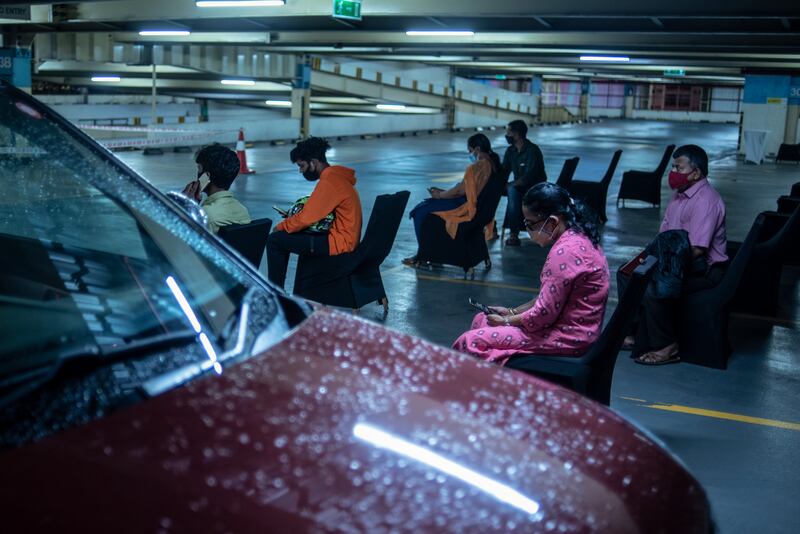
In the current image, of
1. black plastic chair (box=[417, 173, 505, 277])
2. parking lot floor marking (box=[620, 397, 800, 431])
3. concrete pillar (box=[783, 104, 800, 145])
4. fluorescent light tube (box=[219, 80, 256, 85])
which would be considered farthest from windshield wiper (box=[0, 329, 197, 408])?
concrete pillar (box=[783, 104, 800, 145])

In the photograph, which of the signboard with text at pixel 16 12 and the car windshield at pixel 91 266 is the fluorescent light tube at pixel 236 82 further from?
the car windshield at pixel 91 266

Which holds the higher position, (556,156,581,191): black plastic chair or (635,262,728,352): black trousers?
(556,156,581,191): black plastic chair

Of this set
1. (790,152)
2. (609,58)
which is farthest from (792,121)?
(609,58)

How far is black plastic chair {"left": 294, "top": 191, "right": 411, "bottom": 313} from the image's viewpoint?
24.5 feet

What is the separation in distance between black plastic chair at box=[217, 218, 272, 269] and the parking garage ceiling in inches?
372

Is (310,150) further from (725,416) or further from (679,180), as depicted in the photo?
(725,416)

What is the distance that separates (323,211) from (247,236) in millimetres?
1527

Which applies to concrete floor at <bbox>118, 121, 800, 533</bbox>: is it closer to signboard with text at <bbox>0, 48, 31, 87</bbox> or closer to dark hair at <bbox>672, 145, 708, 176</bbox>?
dark hair at <bbox>672, 145, 708, 176</bbox>

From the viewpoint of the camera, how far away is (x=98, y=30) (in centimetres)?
2058

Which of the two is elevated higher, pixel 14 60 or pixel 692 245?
pixel 14 60

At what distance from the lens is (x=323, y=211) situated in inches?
293

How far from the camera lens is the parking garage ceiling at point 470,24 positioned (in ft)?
47.1

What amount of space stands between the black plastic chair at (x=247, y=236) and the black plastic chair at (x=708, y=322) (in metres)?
3.08

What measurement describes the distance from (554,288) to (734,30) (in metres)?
13.0
